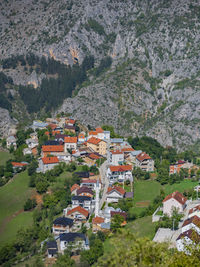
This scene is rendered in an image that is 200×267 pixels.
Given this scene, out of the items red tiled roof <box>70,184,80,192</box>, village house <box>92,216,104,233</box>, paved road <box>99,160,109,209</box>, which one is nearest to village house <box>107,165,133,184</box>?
paved road <box>99,160,109,209</box>

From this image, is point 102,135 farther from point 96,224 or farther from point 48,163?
point 96,224

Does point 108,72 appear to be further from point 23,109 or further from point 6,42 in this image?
point 6,42

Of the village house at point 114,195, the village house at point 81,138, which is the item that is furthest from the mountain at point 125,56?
the village house at point 114,195

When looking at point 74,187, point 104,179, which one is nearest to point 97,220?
point 74,187

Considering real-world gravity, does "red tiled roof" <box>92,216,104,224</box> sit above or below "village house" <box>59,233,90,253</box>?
above

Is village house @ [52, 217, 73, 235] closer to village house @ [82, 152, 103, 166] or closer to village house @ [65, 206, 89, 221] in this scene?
village house @ [65, 206, 89, 221]
